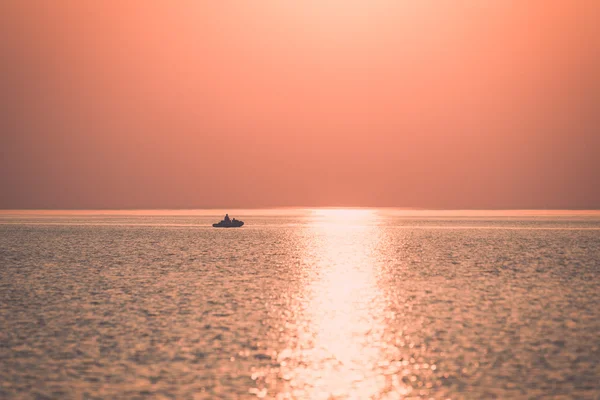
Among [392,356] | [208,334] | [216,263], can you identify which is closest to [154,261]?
[216,263]

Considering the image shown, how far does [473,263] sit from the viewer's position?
44250mm

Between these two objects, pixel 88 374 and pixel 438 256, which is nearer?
pixel 88 374

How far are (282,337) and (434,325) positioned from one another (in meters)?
4.58

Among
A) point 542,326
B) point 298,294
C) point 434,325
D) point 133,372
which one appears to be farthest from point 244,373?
point 298,294

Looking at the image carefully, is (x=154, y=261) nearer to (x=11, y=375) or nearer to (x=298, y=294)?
(x=298, y=294)

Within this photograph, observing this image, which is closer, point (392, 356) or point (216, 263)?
point (392, 356)

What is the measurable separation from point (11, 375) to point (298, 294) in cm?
1509

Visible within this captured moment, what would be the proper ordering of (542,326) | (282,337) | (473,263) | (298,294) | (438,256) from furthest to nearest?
(438,256) → (473,263) → (298,294) → (542,326) → (282,337)

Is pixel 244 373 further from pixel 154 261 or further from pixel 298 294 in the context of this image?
pixel 154 261

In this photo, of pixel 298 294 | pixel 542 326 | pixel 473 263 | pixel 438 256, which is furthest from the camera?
pixel 438 256

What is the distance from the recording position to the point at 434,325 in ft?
63.9

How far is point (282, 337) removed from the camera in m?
17.6

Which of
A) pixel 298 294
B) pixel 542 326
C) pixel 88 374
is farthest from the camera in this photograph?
pixel 298 294

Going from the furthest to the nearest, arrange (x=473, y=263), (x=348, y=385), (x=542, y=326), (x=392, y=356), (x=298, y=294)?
(x=473, y=263) → (x=298, y=294) → (x=542, y=326) → (x=392, y=356) → (x=348, y=385)
